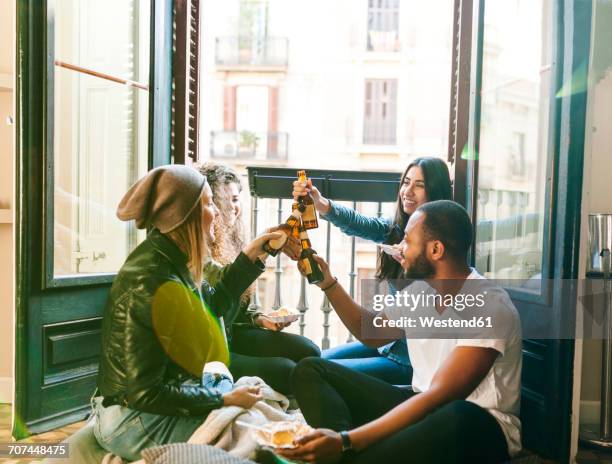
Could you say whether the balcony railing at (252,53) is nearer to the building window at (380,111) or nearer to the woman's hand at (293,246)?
the building window at (380,111)

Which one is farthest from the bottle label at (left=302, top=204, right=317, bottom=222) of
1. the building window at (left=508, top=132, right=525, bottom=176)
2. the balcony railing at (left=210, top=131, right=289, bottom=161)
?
the balcony railing at (left=210, top=131, right=289, bottom=161)

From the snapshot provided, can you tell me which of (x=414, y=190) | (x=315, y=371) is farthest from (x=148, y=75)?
(x=315, y=371)

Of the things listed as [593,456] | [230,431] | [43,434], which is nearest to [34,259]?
[43,434]

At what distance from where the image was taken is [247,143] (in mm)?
12141

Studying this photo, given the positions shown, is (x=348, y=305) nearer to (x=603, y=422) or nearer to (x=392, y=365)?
(x=392, y=365)

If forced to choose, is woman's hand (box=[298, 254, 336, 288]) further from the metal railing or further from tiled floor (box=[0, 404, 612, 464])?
the metal railing

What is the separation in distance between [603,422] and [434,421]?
1044mm

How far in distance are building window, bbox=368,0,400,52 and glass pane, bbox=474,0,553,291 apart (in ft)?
33.3

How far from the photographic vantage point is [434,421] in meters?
1.29

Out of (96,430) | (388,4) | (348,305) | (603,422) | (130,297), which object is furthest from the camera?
(388,4)

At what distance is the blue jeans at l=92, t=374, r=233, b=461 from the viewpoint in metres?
1.34

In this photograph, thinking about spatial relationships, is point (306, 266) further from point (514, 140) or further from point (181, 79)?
point (181, 79)

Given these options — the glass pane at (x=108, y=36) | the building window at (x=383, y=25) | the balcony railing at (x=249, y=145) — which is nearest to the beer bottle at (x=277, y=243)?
the glass pane at (x=108, y=36)

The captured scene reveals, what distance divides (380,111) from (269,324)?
10.4 metres
